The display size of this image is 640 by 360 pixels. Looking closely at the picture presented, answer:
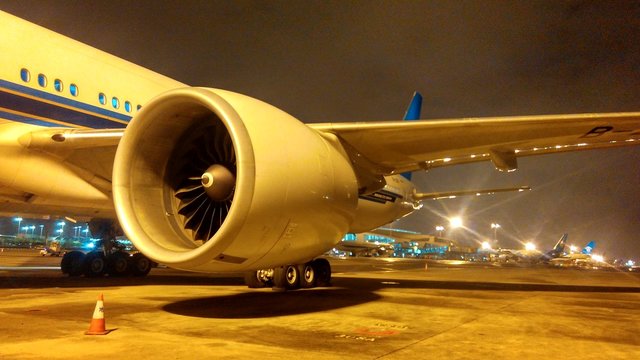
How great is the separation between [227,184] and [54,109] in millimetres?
4673

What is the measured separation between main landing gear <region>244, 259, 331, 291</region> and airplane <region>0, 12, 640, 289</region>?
0.10 ft

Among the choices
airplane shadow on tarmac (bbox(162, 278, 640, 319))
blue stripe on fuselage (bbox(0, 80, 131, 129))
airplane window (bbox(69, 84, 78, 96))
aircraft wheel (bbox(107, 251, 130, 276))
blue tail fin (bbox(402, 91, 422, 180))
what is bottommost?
airplane shadow on tarmac (bbox(162, 278, 640, 319))

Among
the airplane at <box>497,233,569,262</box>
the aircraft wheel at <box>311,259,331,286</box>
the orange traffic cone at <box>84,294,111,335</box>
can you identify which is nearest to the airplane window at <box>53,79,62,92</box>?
the orange traffic cone at <box>84,294,111,335</box>

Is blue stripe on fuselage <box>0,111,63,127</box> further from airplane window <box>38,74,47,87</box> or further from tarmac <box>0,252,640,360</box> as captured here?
tarmac <box>0,252,640,360</box>

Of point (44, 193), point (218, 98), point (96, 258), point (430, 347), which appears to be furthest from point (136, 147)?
point (96, 258)

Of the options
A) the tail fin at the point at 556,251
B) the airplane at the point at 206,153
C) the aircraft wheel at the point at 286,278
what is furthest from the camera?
the tail fin at the point at 556,251

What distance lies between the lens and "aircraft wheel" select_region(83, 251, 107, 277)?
13.7 metres

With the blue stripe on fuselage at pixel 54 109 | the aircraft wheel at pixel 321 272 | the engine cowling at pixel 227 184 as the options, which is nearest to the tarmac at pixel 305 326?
the engine cowling at pixel 227 184

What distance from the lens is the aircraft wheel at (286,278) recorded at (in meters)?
9.90

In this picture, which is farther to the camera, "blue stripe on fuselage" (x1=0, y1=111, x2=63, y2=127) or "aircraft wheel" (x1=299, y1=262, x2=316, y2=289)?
"aircraft wheel" (x1=299, y1=262, x2=316, y2=289)

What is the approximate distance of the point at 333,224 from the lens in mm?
6551

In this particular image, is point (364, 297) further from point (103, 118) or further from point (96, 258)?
point (96, 258)

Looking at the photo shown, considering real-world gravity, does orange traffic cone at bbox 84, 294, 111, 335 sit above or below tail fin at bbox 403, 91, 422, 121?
below

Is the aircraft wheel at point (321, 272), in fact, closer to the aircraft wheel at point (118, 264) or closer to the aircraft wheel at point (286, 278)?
the aircraft wheel at point (286, 278)
